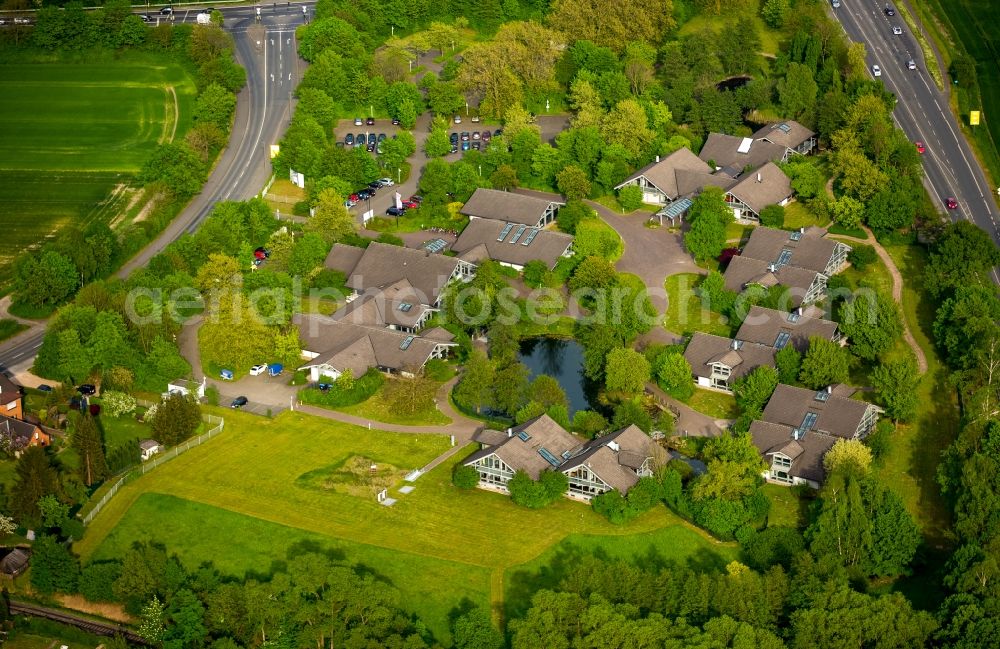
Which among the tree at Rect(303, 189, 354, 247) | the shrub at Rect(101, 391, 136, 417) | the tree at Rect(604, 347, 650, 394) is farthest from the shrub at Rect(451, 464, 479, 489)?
the tree at Rect(303, 189, 354, 247)

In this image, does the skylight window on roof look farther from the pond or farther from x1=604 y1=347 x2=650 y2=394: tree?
x1=604 y1=347 x2=650 y2=394: tree

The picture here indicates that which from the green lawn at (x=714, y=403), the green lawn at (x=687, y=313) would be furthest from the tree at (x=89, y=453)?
the green lawn at (x=687, y=313)

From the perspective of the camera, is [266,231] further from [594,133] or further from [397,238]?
[594,133]

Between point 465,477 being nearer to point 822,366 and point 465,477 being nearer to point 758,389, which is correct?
point 758,389

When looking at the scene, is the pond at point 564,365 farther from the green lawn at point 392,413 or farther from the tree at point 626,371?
the green lawn at point 392,413

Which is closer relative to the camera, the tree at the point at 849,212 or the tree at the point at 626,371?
the tree at the point at 626,371

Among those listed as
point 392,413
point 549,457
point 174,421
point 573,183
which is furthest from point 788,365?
point 174,421
